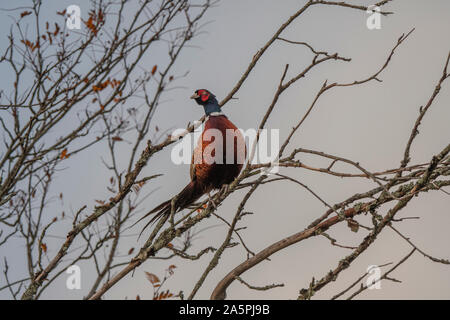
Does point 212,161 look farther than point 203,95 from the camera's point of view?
No

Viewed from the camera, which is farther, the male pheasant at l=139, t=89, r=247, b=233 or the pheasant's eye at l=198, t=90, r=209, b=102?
the pheasant's eye at l=198, t=90, r=209, b=102

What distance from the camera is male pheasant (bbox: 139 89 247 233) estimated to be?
3471 millimetres

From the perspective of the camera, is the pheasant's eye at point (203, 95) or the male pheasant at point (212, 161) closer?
the male pheasant at point (212, 161)

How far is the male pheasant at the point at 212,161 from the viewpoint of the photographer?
347cm

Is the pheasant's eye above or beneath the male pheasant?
above

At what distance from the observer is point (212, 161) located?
3541mm

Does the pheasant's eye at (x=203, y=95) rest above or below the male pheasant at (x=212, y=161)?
above

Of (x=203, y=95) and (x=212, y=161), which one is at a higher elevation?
(x=203, y=95)
